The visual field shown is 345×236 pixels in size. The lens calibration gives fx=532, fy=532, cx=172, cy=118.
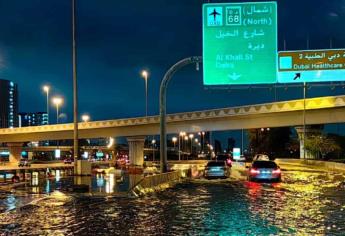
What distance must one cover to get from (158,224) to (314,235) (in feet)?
14.9

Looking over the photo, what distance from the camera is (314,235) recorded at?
13.6 metres

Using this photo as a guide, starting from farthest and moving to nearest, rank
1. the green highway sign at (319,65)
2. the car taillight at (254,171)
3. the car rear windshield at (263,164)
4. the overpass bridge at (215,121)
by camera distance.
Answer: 1. the overpass bridge at (215,121)
2. the car rear windshield at (263,164)
3. the car taillight at (254,171)
4. the green highway sign at (319,65)

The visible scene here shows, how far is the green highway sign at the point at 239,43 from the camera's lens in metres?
31.1

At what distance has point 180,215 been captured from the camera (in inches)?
703

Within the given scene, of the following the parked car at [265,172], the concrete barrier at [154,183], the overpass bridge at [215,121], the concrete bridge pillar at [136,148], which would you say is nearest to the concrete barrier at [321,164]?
the overpass bridge at [215,121]

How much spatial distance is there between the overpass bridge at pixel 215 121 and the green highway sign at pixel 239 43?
26.9 meters

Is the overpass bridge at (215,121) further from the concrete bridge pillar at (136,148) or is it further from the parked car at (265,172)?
the parked car at (265,172)

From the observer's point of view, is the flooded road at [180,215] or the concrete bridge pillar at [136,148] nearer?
the flooded road at [180,215]

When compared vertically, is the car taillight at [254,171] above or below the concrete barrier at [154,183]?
above

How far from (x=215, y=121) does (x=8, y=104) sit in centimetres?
13006

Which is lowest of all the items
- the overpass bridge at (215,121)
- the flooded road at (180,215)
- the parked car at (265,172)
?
the flooded road at (180,215)

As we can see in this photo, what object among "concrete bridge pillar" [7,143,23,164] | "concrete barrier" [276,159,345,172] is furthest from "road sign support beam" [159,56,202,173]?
"concrete bridge pillar" [7,143,23,164]

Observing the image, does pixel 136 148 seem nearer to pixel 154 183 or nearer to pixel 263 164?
pixel 263 164

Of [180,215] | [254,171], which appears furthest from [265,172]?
[180,215]
